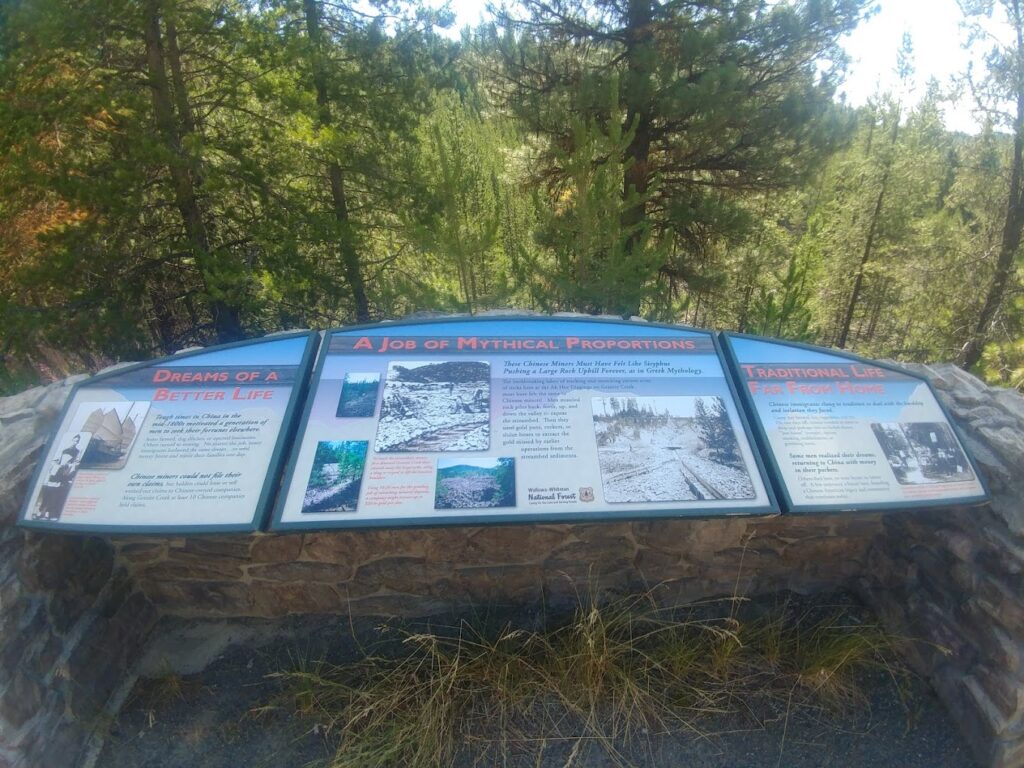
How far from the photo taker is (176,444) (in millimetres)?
1929

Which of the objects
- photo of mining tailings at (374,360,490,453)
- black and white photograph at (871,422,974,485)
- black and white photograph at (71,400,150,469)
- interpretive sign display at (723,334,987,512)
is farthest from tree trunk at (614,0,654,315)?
black and white photograph at (71,400,150,469)

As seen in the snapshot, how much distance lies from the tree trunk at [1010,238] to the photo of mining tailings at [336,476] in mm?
8947

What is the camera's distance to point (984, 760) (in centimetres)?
192

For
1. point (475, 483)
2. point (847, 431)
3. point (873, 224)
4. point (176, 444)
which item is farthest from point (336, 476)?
point (873, 224)

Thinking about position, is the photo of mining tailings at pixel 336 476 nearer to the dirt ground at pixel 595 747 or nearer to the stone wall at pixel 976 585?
the dirt ground at pixel 595 747

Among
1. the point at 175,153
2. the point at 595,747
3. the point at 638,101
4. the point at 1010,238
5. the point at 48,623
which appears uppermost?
the point at 638,101

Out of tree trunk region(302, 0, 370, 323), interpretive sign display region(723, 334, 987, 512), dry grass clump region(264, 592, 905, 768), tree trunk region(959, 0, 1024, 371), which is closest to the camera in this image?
interpretive sign display region(723, 334, 987, 512)

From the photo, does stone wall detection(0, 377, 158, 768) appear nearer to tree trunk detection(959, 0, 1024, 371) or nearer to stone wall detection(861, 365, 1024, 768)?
stone wall detection(861, 365, 1024, 768)

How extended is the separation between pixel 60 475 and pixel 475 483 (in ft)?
4.86

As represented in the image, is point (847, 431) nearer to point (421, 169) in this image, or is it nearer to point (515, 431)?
point (515, 431)

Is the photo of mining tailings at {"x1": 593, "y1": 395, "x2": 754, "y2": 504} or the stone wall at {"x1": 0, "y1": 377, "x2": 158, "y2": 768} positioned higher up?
the photo of mining tailings at {"x1": 593, "y1": 395, "x2": 754, "y2": 504}

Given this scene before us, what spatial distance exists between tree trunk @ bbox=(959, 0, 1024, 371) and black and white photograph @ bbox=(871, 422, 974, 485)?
720 cm

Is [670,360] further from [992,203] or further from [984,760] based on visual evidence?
[992,203]

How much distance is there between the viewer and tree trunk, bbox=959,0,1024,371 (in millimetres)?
6395
